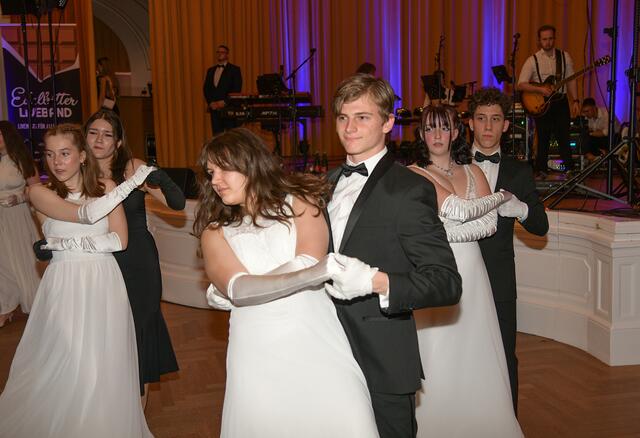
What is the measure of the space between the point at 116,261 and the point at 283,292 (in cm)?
171

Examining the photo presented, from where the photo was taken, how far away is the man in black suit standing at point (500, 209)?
305cm

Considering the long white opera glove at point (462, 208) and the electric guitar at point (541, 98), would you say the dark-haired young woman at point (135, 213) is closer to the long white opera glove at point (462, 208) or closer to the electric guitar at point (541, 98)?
the long white opera glove at point (462, 208)

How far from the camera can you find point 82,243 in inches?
117

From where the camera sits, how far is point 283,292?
171 cm

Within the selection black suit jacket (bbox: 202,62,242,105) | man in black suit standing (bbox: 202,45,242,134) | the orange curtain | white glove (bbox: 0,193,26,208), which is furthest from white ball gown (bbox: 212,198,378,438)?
the orange curtain

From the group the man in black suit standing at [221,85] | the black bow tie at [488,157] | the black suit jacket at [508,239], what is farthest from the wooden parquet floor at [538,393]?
the man in black suit standing at [221,85]

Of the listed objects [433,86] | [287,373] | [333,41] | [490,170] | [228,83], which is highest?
[333,41]

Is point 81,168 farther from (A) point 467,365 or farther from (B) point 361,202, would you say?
(A) point 467,365

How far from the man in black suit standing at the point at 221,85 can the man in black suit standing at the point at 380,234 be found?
7718 mm

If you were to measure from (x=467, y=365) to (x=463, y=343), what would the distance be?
0.30 ft

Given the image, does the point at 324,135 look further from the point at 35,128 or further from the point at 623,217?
the point at 623,217

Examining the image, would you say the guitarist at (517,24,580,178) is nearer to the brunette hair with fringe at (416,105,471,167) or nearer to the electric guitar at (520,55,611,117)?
the electric guitar at (520,55,611,117)

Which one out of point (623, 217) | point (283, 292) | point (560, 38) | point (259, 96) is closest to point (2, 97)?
point (259, 96)

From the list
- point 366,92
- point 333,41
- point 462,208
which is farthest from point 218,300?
point 333,41
